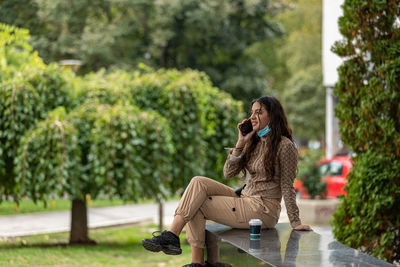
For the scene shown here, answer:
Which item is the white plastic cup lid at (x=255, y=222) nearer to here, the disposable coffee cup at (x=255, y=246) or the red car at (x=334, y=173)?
the disposable coffee cup at (x=255, y=246)

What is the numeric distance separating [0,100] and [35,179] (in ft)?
4.05

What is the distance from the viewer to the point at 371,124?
18.3ft

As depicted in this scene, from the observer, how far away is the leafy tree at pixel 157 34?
20.8m

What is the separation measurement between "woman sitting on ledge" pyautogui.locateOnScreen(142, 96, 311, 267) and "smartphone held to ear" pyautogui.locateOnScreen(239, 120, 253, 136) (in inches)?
2.1

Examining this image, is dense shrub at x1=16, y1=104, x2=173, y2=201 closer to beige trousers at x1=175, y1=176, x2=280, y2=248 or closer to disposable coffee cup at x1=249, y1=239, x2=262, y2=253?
beige trousers at x1=175, y1=176, x2=280, y2=248

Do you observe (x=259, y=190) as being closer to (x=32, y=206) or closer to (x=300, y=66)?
(x=32, y=206)

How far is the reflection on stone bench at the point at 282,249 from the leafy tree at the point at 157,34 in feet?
52.6

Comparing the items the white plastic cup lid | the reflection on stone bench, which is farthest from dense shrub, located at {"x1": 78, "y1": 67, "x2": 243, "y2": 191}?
the white plastic cup lid

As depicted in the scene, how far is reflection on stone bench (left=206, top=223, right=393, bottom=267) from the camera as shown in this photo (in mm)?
3734

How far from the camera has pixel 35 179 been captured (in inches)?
330

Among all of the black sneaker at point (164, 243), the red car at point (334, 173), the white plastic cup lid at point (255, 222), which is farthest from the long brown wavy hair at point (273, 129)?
the red car at point (334, 173)

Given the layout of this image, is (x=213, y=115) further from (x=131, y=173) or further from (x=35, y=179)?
(x=35, y=179)

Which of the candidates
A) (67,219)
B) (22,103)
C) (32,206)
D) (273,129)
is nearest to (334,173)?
(67,219)

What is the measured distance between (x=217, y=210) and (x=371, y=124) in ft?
6.03
